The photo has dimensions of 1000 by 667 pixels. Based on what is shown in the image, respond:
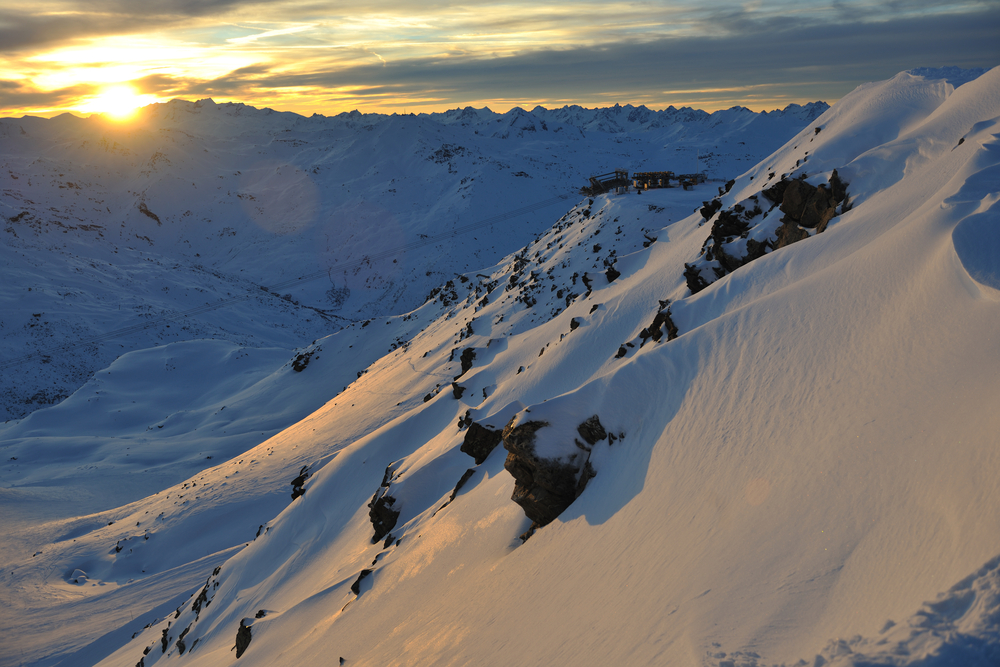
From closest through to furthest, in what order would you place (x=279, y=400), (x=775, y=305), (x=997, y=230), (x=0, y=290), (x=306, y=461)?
(x=997, y=230), (x=775, y=305), (x=306, y=461), (x=279, y=400), (x=0, y=290)

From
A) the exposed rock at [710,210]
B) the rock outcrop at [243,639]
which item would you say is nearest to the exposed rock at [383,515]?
the rock outcrop at [243,639]

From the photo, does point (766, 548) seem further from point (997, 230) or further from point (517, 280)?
point (517, 280)

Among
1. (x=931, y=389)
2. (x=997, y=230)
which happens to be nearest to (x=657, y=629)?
(x=931, y=389)

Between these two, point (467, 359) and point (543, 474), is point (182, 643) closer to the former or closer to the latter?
point (543, 474)

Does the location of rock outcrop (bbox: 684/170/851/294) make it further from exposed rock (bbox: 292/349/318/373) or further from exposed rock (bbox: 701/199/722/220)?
exposed rock (bbox: 292/349/318/373)

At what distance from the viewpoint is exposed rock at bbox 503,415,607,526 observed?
32.1 feet

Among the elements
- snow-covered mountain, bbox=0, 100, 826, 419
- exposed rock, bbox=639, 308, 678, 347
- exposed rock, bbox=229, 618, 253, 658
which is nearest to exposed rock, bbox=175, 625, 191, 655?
exposed rock, bbox=229, 618, 253, 658

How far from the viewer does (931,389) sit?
254 inches

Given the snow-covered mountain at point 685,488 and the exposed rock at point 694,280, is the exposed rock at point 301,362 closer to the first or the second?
the snow-covered mountain at point 685,488

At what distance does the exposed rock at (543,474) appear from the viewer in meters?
9.78

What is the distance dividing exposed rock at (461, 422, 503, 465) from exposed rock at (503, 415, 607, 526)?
3731 millimetres

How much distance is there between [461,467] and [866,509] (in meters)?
11.4

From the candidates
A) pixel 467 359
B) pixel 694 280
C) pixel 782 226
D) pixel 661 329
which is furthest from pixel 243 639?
pixel 782 226

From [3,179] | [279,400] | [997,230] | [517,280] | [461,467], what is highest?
[3,179]
